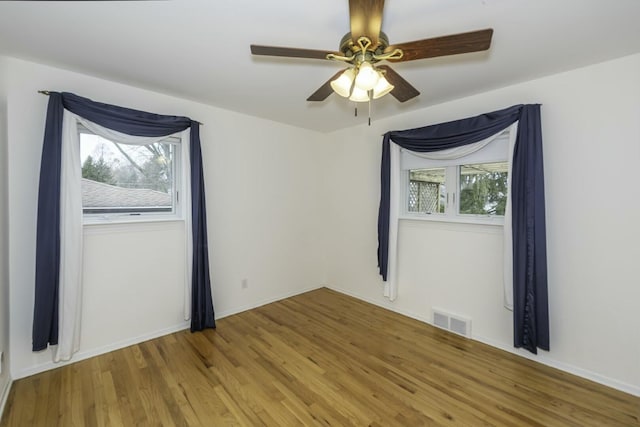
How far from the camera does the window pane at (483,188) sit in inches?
103

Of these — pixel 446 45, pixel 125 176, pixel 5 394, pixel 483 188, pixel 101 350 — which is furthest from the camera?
pixel 483 188

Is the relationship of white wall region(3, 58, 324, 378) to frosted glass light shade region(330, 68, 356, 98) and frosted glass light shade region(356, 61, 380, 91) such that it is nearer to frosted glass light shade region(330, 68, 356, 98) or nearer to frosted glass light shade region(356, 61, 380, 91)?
frosted glass light shade region(330, 68, 356, 98)

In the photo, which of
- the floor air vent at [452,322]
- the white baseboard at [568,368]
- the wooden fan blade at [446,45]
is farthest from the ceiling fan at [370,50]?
the white baseboard at [568,368]

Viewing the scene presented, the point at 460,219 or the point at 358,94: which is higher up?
the point at 358,94

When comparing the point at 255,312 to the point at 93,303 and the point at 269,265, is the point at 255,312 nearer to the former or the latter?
the point at 269,265

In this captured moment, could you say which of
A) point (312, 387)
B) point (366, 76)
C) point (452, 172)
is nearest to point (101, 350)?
point (312, 387)

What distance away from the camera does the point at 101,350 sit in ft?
7.97

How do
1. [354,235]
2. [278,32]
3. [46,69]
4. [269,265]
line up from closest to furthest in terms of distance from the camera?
[278,32] < [46,69] < [269,265] < [354,235]

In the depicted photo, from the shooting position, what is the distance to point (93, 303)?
7.82 ft

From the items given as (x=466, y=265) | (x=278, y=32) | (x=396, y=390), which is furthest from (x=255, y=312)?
(x=278, y=32)

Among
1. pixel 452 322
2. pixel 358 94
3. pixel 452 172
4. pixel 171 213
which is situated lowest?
pixel 452 322

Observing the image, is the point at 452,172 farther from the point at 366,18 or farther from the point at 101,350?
the point at 101,350

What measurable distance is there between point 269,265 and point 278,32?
2.68 m

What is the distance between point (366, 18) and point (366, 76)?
0.85 ft
